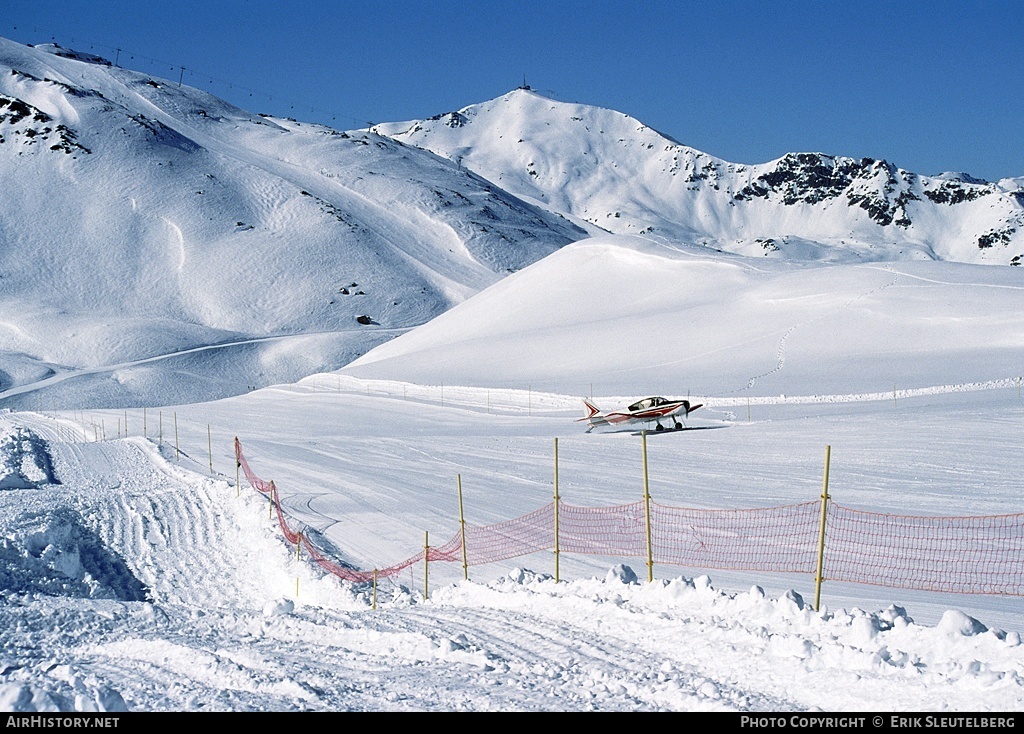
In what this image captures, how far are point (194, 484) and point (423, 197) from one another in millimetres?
124740

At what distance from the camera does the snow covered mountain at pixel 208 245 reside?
8806cm

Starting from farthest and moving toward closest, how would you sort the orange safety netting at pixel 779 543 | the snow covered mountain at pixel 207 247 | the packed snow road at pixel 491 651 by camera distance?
the snow covered mountain at pixel 207 247 → the orange safety netting at pixel 779 543 → the packed snow road at pixel 491 651

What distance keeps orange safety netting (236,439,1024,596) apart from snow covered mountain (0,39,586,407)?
207ft

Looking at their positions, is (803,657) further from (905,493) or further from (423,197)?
(423,197)

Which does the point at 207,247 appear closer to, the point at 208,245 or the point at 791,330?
the point at 208,245

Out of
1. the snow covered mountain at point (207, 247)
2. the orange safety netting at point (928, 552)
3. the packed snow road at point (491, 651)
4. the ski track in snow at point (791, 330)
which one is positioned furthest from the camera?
the snow covered mountain at point (207, 247)

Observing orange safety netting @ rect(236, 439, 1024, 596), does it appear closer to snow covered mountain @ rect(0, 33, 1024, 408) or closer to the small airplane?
the small airplane

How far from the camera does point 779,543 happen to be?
13906 mm

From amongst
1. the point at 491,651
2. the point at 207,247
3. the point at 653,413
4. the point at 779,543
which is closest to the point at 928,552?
the point at 779,543

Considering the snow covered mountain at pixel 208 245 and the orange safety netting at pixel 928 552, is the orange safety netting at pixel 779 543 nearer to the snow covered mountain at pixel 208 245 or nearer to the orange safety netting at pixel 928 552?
the orange safety netting at pixel 928 552

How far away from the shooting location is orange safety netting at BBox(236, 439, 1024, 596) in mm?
11844

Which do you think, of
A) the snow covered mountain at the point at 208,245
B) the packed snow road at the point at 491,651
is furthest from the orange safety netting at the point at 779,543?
the snow covered mountain at the point at 208,245

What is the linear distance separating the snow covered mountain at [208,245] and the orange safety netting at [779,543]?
63.2 m

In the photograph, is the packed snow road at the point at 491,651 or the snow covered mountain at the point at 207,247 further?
the snow covered mountain at the point at 207,247
